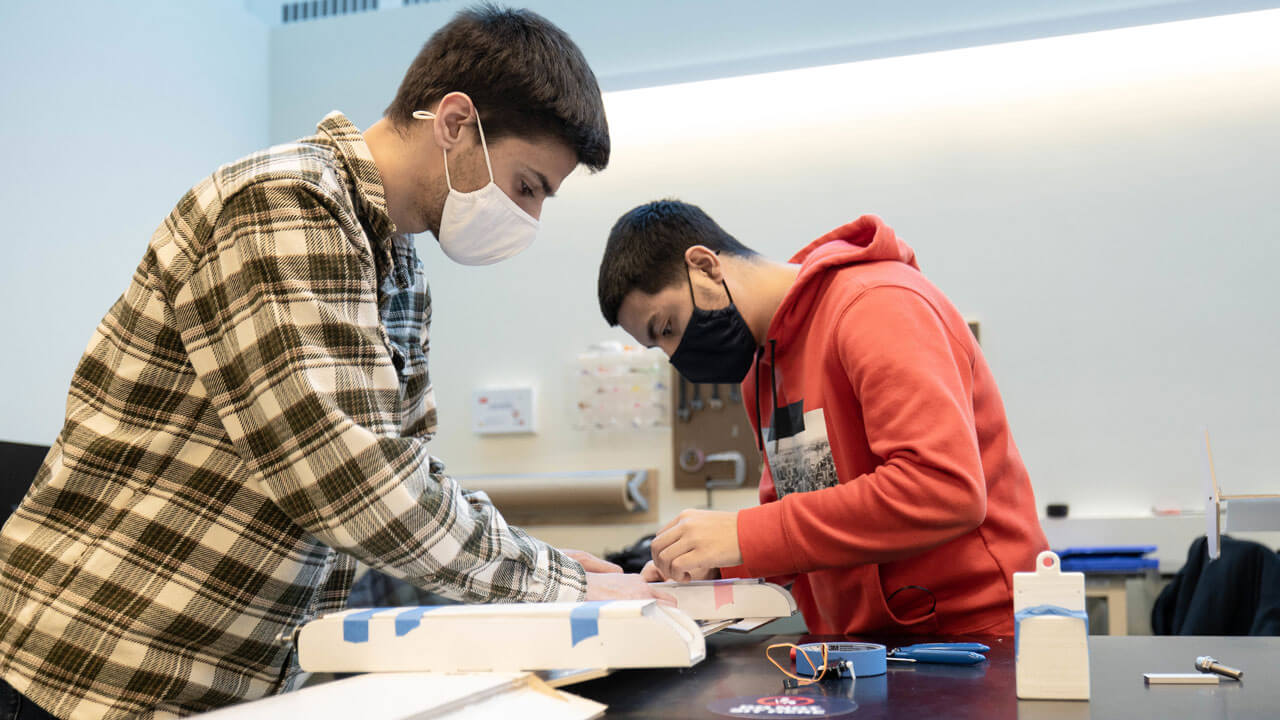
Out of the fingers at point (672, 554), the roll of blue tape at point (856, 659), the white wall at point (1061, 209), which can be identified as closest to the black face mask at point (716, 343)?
the fingers at point (672, 554)

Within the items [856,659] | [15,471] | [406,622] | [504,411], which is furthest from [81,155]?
[856,659]

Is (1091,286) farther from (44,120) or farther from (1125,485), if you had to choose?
(44,120)

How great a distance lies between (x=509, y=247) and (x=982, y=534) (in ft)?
2.38

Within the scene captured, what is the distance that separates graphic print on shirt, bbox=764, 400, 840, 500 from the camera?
4.51ft

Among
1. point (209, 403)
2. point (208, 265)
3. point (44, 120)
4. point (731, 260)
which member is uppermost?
point (44, 120)

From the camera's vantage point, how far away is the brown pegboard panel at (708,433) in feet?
11.4

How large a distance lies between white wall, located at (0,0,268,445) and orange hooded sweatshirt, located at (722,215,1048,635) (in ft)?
8.44

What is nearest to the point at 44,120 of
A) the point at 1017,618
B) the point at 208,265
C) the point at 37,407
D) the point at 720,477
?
the point at 37,407

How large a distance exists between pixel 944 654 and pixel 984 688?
0.39 ft

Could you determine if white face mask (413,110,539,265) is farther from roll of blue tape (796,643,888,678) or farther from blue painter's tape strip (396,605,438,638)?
roll of blue tape (796,643,888,678)

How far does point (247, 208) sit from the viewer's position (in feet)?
2.99

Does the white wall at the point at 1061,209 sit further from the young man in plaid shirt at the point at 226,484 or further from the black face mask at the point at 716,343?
the young man in plaid shirt at the point at 226,484

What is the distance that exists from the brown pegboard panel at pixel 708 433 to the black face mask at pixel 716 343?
1.74 meters

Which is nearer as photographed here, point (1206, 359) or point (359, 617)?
point (359, 617)
